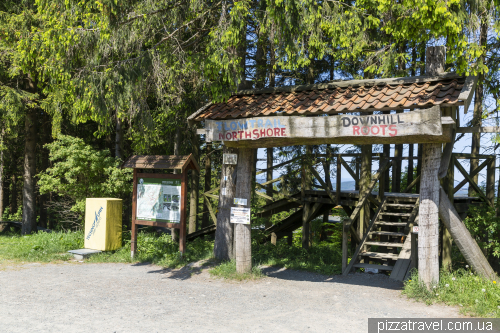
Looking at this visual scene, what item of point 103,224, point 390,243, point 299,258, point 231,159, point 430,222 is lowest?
point 299,258

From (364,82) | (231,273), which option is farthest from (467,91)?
(231,273)

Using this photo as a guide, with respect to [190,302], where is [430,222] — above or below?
above

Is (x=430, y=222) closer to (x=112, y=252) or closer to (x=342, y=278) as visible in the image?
(x=342, y=278)

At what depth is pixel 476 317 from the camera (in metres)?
5.49

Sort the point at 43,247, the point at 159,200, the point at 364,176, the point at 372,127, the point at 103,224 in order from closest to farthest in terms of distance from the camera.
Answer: the point at 372,127, the point at 159,200, the point at 364,176, the point at 103,224, the point at 43,247

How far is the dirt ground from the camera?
5.22 metres

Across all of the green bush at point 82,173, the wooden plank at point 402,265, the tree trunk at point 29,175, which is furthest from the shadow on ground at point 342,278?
the tree trunk at point 29,175

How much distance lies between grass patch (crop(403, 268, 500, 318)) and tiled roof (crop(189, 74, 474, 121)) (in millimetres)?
2790

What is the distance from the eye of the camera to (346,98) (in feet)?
23.5

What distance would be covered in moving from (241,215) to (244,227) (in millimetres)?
258

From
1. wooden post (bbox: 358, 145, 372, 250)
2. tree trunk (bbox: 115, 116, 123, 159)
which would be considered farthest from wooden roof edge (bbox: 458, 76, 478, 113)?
tree trunk (bbox: 115, 116, 123, 159)

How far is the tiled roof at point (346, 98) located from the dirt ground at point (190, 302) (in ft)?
10.1

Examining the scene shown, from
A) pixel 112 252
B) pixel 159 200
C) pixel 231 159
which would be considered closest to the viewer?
pixel 231 159

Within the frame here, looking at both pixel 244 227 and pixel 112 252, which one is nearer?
pixel 244 227
